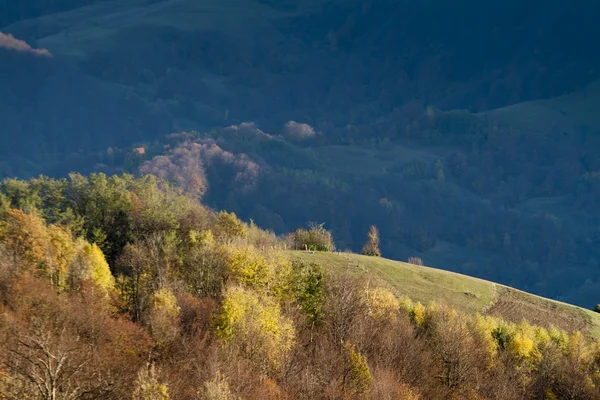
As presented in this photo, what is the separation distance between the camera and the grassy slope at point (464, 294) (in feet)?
323

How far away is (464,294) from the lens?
106000 mm

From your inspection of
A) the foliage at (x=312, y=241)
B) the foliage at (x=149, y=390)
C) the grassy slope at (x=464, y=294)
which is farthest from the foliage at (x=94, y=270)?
the foliage at (x=312, y=241)

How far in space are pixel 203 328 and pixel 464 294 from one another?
212 feet

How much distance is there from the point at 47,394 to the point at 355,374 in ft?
91.1

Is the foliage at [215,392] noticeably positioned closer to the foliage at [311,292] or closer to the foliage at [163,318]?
the foliage at [163,318]

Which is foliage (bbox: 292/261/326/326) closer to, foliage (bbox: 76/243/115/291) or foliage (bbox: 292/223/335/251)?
foliage (bbox: 76/243/115/291)

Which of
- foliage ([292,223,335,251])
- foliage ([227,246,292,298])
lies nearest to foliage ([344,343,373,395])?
foliage ([227,246,292,298])

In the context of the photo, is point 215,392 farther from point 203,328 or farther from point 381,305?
point 381,305

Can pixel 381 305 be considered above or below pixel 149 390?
above

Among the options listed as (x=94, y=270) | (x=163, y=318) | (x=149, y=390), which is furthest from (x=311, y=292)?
(x=149, y=390)

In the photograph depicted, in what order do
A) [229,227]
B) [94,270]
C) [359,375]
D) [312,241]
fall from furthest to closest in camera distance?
[312,241], [229,227], [94,270], [359,375]

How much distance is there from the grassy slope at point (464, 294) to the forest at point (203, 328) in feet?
33.6

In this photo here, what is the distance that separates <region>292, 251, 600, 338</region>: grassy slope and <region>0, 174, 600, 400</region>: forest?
10.2 metres

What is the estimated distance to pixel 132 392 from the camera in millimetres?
38344
